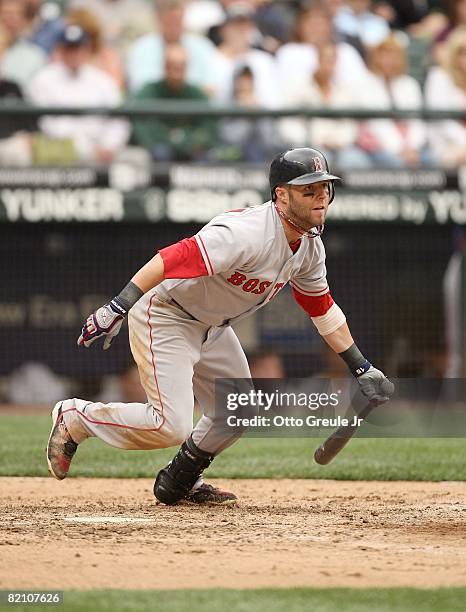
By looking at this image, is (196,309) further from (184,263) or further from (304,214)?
(304,214)

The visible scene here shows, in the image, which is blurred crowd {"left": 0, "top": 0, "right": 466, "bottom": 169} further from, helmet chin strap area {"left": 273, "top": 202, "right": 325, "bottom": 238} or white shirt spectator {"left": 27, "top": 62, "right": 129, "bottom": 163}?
helmet chin strap area {"left": 273, "top": 202, "right": 325, "bottom": 238}

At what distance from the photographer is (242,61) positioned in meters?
12.4

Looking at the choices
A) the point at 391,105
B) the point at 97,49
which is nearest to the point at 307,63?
the point at 391,105

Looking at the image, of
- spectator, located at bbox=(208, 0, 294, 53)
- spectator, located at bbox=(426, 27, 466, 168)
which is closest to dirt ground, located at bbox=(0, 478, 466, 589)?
spectator, located at bbox=(426, 27, 466, 168)

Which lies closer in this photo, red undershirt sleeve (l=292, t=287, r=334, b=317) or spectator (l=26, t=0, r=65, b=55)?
red undershirt sleeve (l=292, t=287, r=334, b=317)

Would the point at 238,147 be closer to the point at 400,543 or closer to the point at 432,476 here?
the point at 432,476

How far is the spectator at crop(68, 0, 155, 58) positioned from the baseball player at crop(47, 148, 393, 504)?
7.76 meters

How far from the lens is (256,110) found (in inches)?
454

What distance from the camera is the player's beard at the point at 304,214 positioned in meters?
5.48

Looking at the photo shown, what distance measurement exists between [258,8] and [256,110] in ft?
8.88

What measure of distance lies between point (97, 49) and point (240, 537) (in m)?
8.22

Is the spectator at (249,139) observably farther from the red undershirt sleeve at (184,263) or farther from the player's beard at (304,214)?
the red undershirt sleeve at (184,263)

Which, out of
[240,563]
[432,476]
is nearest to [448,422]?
[432,476]

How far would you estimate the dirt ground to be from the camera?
4.41 metres
